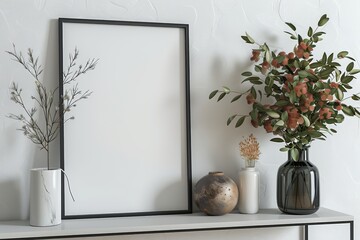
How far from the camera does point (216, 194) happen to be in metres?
1.44

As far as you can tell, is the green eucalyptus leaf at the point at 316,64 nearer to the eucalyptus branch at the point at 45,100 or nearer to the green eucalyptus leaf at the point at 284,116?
the green eucalyptus leaf at the point at 284,116

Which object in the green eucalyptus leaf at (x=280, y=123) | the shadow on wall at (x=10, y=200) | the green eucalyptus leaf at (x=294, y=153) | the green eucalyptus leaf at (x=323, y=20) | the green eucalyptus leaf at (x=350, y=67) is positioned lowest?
the shadow on wall at (x=10, y=200)

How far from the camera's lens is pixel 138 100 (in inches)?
59.2

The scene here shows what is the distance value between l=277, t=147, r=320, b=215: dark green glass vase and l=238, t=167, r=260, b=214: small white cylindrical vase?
0.24 ft

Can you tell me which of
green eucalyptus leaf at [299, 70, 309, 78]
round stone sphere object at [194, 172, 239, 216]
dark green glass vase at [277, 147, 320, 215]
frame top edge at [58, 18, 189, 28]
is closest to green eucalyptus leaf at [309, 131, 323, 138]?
dark green glass vase at [277, 147, 320, 215]

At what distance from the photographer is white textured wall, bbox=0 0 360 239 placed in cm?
143

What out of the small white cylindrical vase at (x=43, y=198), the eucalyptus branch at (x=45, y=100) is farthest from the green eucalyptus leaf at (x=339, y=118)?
the small white cylindrical vase at (x=43, y=198)

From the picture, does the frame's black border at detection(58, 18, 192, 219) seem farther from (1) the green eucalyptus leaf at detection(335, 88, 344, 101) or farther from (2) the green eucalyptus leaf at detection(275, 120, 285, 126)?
(1) the green eucalyptus leaf at detection(335, 88, 344, 101)

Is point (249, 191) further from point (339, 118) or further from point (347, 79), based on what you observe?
point (347, 79)

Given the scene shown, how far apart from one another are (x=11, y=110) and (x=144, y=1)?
54 centimetres

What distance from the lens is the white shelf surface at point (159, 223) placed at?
1.30m

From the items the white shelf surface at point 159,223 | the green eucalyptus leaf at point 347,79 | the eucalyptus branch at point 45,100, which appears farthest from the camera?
the green eucalyptus leaf at point 347,79

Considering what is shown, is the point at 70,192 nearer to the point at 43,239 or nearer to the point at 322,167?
the point at 43,239

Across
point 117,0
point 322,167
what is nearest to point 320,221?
point 322,167
